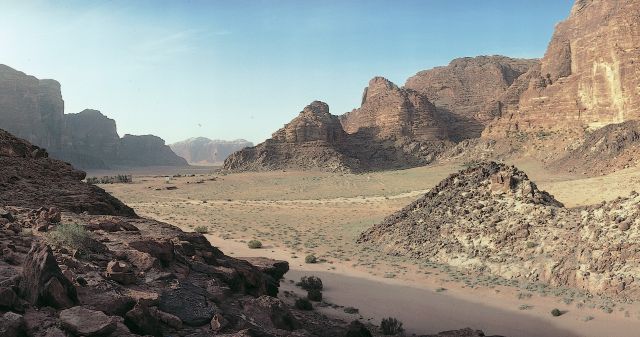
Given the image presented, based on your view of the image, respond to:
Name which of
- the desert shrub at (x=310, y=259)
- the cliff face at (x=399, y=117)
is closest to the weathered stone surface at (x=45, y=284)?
the desert shrub at (x=310, y=259)

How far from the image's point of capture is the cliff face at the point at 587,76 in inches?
2714

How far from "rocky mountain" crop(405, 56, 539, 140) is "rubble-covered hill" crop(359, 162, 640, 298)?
87947 millimetres

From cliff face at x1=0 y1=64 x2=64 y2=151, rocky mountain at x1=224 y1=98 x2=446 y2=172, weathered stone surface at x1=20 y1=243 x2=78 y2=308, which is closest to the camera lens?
weathered stone surface at x1=20 y1=243 x2=78 y2=308

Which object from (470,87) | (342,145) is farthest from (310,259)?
(470,87)

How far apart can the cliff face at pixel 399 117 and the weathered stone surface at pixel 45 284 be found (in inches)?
3907

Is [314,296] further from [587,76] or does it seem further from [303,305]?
[587,76]

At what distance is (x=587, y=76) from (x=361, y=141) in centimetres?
4666

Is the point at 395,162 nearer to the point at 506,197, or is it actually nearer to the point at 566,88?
the point at 566,88

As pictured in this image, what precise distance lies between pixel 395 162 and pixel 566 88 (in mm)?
33940

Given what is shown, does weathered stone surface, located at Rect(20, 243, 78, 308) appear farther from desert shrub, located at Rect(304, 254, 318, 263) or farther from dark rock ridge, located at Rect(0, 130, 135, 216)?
desert shrub, located at Rect(304, 254, 318, 263)

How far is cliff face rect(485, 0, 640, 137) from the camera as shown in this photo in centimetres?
6894

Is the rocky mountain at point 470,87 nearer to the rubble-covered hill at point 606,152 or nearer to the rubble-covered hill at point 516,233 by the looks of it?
the rubble-covered hill at point 606,152

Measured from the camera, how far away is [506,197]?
68.6ft

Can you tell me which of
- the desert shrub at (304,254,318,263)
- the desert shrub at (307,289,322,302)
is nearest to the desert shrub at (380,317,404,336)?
the desert shrub at (307,289,322,302)
